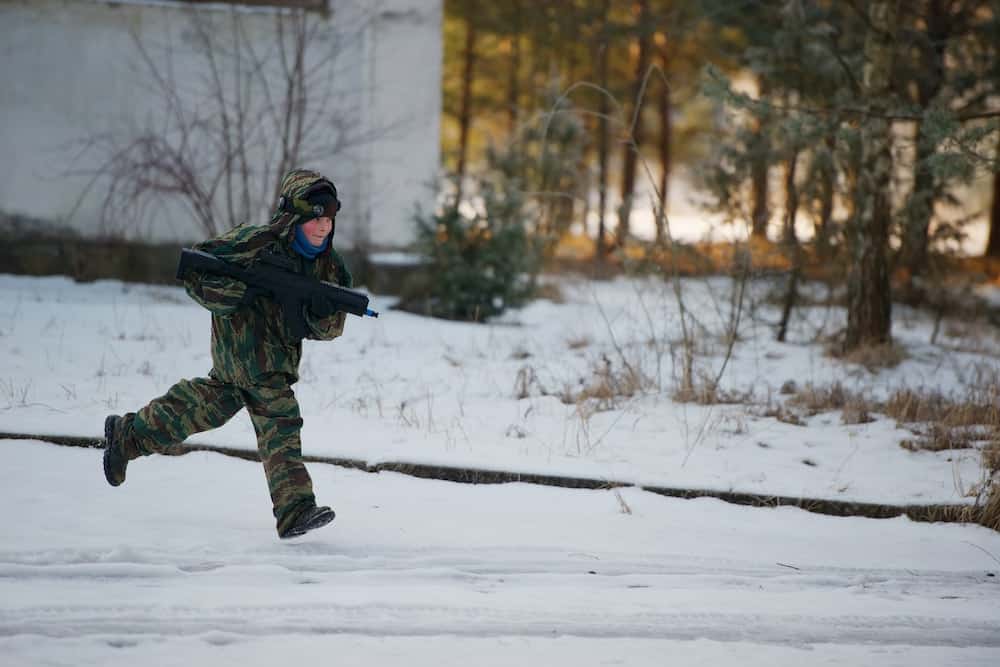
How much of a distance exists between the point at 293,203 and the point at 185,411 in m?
1.00

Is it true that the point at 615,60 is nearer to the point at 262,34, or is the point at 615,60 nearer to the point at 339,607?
the point at 262,34

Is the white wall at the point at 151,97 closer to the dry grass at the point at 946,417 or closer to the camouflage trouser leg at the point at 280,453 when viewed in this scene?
the dry grass at the point at 946,417

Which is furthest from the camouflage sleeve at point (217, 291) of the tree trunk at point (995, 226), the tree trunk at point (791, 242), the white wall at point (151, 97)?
the tree trunk at point (995, 226)

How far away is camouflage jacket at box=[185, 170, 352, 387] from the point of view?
3.89m

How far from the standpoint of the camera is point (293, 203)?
3.89 metres

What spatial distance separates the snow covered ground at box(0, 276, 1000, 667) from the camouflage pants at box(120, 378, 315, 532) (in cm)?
25

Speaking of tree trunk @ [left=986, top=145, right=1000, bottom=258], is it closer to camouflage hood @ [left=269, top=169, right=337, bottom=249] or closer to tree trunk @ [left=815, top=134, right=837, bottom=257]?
tree trunk @ [left=815, top=134, right=837, bottom=257]

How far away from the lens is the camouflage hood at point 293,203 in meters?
3.88

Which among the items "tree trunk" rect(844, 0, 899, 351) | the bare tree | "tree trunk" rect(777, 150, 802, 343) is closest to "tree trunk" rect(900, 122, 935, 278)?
"tree trunk" rect(844, 0, 899, 351)

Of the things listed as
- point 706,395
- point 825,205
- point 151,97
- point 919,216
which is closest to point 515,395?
point 706,395

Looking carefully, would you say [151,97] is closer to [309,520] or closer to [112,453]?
[112,453]

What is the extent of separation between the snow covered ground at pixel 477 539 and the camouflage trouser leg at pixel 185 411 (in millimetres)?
395

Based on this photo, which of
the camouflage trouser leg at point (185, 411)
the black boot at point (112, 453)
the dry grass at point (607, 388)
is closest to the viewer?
the camouflage trouser leg at point (185, 411)

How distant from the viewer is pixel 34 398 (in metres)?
5.99
